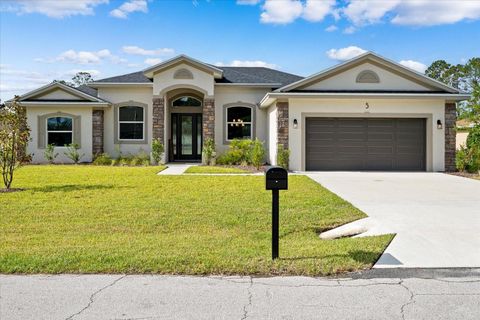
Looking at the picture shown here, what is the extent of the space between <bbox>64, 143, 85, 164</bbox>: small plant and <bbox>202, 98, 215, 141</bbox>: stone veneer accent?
6265 millimetres

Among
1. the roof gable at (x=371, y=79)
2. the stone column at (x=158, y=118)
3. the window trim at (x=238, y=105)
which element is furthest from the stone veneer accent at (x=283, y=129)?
the stone column at (x=158, y=118)

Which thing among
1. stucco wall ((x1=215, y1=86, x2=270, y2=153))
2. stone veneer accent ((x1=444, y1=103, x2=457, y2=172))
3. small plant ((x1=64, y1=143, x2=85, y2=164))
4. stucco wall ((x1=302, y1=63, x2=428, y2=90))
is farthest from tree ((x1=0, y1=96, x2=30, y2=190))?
stone veneer accent ((x1=444, y1=103, x2=457, y2=172))

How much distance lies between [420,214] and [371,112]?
10589 mm

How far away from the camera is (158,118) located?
22.5 metres

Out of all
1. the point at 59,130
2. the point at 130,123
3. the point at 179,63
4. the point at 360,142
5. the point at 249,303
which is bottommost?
the point at 249,303

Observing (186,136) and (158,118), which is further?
(186,136)

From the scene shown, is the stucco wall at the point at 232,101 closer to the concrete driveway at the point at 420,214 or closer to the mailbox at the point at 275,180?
the concrete driveway at the point at 420,214

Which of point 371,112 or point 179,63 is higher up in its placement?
point 179,63

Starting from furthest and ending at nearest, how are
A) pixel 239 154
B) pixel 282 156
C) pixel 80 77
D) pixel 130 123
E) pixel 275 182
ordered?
1. pixel 80 77
2. pixel 130 123
3. pixel 239 154
4. pixel 282 156
5. pixel 275 182

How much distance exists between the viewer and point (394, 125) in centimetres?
1948

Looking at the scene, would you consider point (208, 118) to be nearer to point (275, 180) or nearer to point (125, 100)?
point (125, 100)

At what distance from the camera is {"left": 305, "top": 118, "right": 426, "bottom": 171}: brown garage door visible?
19.4 m

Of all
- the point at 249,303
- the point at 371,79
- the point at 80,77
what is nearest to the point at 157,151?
the point at 371,79

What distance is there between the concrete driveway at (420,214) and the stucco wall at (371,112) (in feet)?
8.19
